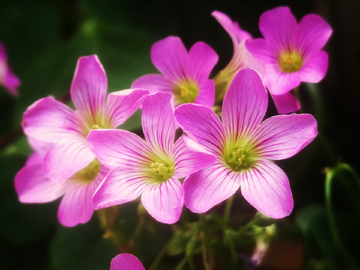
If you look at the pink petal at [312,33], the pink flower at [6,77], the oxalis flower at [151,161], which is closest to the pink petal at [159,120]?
the oxalis flower at [151,161]

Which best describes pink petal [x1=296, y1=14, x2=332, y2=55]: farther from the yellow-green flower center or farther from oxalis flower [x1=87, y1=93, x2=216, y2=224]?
oxalis flower [x1=87, y1=93, x2=216, y2=224]

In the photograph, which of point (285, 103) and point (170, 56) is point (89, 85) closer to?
point (170, 56)

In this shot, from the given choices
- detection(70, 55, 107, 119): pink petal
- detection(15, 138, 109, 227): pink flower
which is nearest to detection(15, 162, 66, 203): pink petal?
detection(15, 138, 109, 227): pink flower

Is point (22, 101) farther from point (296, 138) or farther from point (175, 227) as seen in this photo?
point (296, 138)

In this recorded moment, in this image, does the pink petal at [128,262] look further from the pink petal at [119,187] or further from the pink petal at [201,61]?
the pink petal at [201,61]

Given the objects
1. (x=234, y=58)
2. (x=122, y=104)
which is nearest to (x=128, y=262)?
(x=122, y=104)

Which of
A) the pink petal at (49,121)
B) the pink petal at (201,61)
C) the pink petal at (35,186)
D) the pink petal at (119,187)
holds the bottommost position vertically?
the pink petal at (35,186)
